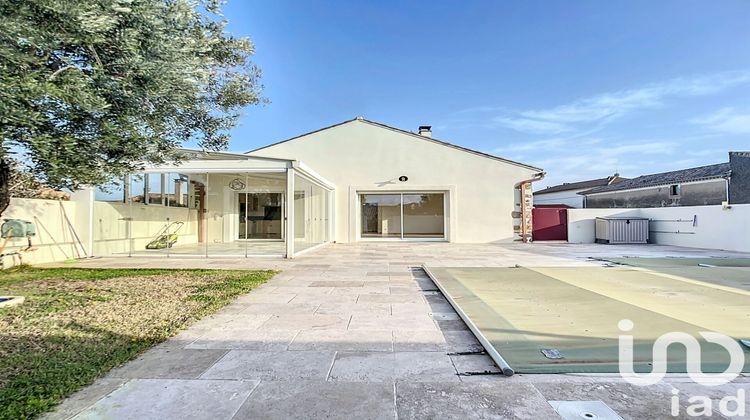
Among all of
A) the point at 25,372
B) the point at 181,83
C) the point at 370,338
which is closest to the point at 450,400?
the point at 370,338

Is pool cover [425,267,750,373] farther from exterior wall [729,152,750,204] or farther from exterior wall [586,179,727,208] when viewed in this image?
exterior wall [586,179,727,208]

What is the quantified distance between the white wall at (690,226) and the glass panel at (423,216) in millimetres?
5875

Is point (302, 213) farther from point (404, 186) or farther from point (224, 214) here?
point (404, 186)

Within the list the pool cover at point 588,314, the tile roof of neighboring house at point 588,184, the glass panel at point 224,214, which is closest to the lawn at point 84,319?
the pool cover at point 588,314

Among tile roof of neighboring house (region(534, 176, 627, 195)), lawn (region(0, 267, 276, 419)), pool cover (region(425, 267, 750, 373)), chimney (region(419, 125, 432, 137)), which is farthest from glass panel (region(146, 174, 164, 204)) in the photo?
tile roof of neighboring house (region(534, 176, 627, 195))

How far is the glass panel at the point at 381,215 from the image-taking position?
16.8 metres

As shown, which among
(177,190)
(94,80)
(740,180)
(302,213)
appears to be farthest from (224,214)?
(740,180)

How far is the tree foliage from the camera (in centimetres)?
322

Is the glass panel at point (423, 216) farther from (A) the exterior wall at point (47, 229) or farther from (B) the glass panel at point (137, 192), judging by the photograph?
(A) the exterior wall at point (47, 229)

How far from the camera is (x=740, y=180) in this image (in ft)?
65.7

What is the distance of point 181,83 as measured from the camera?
445 centimetres

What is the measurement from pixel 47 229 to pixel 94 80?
24.8 ft

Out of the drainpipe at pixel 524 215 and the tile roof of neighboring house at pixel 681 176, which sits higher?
the tile roof of neighboring house at pixel 681 176

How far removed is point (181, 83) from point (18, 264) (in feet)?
24.4
